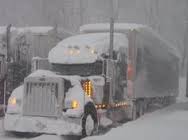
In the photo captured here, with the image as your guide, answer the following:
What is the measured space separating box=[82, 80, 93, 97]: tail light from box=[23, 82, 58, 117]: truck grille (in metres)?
1.69

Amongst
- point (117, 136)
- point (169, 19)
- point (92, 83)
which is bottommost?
point (117, 136)

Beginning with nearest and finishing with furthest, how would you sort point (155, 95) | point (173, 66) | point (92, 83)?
1. point (92, 83)
2. point (155, 95)
3. point (173, 66)

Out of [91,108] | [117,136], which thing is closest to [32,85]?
[91,108]

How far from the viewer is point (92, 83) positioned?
16375 mm

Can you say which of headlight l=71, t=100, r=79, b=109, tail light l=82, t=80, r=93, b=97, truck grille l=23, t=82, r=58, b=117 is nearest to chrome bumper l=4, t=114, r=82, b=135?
truck grille l=23, t=82, r=58, b=117

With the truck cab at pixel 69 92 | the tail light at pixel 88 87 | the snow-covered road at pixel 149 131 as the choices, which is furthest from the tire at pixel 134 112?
the tail light at pixel 88 87

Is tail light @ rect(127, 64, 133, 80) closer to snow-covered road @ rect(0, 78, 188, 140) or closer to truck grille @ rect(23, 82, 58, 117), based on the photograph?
snow-covered road @ rect(0, 78, 188, 140)

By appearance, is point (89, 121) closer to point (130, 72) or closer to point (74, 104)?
point (74, 104)

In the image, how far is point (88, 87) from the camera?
16281 millimetres

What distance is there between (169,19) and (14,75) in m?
41.7

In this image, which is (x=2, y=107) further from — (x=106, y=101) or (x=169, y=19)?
(x=169, y=19)

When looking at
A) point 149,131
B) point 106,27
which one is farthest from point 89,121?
point 106,27

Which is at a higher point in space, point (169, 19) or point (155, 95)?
point (169, 19)

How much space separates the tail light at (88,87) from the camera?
1620cm
